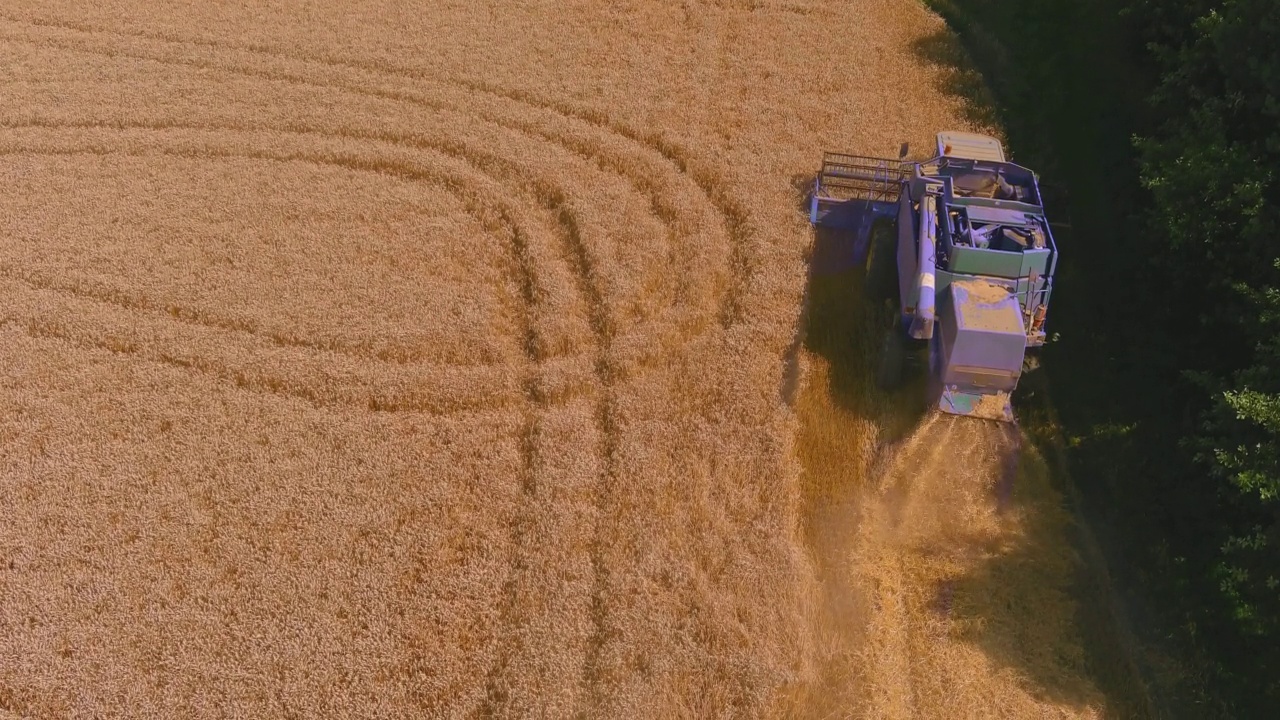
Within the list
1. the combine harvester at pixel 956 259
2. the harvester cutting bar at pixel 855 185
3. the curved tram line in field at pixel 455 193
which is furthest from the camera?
the harvester cutting bar at pixel 855 185

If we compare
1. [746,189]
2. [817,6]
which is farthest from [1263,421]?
[817,6]

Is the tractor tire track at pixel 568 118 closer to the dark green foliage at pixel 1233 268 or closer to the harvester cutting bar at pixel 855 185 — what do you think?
the harvester cutting bar at pixel 855 185

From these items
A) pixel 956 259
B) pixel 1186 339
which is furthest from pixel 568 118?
pixel 1186 339

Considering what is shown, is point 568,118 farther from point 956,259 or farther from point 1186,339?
point 1186,339

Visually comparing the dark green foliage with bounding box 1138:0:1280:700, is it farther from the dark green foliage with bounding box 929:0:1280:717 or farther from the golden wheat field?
the golden wheat field

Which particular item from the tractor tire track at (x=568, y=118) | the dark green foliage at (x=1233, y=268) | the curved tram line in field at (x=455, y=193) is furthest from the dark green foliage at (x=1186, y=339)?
the curved tram line in field at (x=455, y=193)

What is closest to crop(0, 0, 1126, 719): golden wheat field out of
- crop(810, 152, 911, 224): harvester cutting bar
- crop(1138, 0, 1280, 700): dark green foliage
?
crop(810, 152, 911, 224): harvester cutting bar
